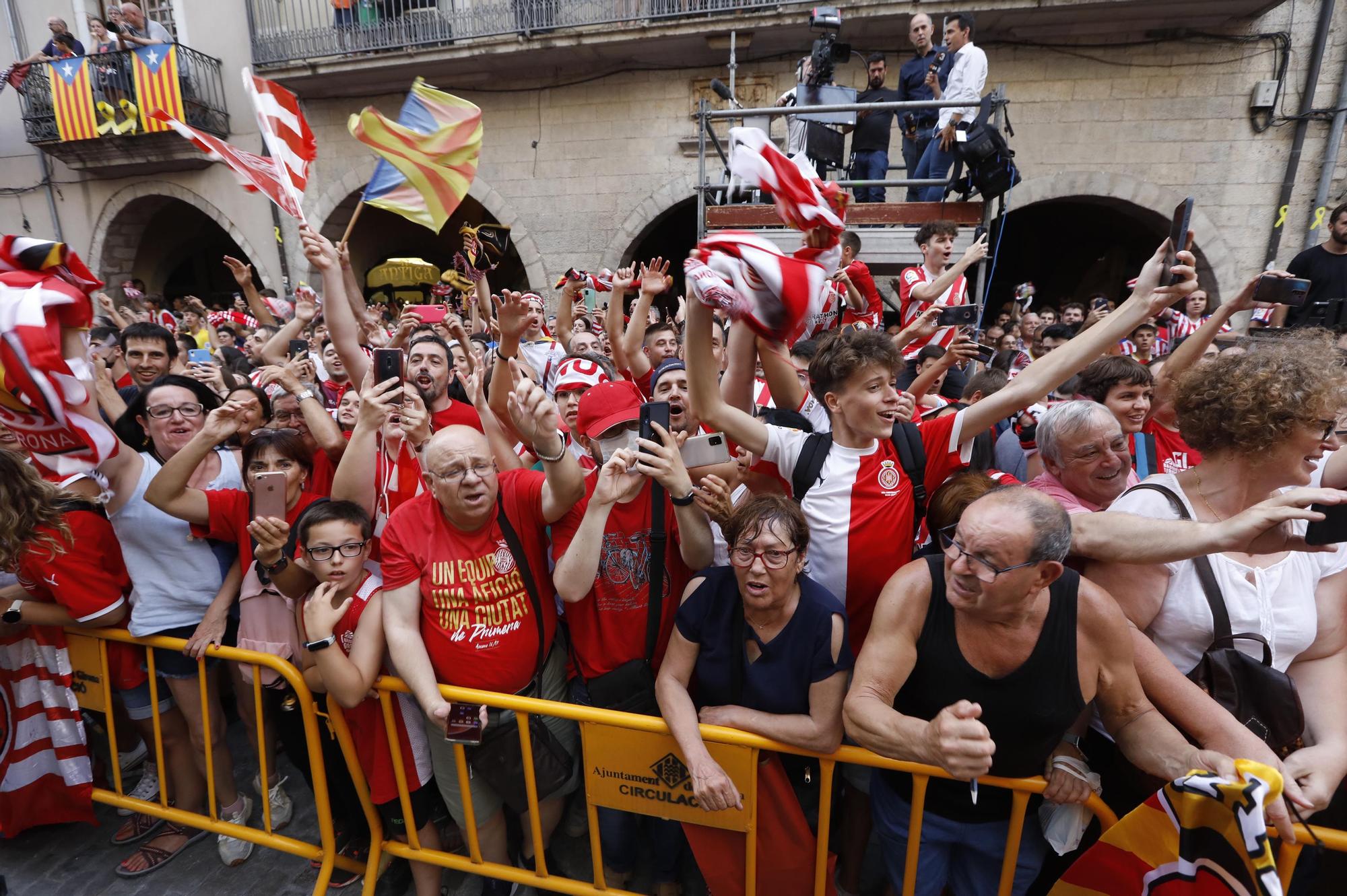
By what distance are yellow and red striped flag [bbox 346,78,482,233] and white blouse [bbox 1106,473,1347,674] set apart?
3633 millimetres

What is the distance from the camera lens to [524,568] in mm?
2250

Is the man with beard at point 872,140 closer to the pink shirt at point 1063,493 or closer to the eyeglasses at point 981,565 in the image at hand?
the pink shirt at point 1063,493

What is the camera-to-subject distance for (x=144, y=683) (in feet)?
8.98

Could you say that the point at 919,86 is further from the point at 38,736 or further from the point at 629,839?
the point at 38,736

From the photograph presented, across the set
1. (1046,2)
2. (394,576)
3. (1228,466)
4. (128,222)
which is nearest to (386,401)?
(394,576)

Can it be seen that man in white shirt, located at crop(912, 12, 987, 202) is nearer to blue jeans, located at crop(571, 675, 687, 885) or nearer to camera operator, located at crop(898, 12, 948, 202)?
camera operator, located at crop(898, 12, 948, 202)

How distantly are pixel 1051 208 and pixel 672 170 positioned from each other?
811 centimetres

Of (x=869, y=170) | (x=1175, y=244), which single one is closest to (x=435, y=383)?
(x=1175, y=244)

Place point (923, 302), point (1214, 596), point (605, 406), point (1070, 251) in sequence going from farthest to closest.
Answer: point (1070, 251) < point (923, 302) < point (605, 406) < point (1214, 596)

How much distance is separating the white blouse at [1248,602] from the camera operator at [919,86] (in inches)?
283

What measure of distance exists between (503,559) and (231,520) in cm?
126

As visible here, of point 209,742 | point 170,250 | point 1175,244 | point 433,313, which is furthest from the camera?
point 170,250

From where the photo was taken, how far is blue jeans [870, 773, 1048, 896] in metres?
1.89

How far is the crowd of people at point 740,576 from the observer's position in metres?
1.65
